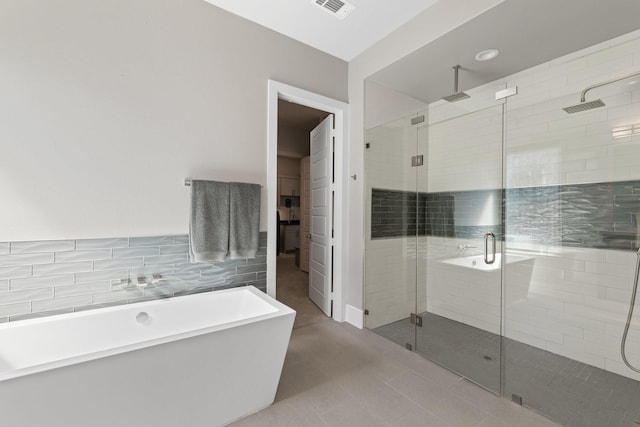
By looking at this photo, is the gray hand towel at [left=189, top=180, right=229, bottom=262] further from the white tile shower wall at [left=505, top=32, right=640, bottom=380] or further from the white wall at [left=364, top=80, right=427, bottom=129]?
the white tile shower wall at [left=505, top=32, right=640, bottom=380]

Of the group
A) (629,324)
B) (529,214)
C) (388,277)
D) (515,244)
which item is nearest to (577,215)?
(529,214)

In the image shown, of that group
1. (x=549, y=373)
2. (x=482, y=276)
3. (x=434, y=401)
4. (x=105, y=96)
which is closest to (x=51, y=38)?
(x=105, y=96)

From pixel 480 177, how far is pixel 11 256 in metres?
3.65

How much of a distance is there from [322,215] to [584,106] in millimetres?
2519

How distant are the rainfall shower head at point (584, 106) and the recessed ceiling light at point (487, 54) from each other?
0.75 m

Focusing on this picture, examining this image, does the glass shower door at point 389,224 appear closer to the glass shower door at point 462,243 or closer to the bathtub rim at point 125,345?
the glass shower door at point 462,243

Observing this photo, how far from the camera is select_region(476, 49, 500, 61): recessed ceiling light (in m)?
2.38

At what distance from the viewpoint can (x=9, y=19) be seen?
163 centimetres

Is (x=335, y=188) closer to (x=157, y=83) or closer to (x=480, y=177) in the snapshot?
(x=480, y=177)

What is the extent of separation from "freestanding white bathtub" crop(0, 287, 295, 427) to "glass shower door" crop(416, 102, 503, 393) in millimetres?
1597

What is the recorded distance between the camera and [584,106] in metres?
2.09

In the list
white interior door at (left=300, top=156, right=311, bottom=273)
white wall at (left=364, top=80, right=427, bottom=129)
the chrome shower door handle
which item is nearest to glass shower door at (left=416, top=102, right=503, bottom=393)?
the chrome shower door handle

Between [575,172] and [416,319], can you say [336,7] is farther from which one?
[416,319]

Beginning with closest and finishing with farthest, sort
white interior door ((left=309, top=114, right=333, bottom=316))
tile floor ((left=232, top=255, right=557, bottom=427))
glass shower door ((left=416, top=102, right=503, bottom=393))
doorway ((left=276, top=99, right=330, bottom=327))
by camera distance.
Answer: tile floor ((left=232, top=255, right=557, bottom=427)), glass shower door ((left=416, top=102, right=503, bottom=393)), white interior door ((left=309, top=114, right=333, bottom=316)), doorway ((left=276, top=99, right=330, bottom=327))
